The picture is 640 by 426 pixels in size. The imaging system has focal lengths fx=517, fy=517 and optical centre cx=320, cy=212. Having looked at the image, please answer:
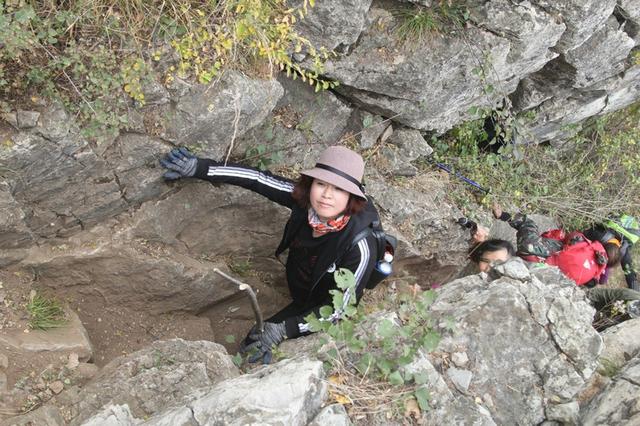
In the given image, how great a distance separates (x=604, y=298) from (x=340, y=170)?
146 inches

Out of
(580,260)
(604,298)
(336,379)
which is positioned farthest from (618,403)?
(580,260)

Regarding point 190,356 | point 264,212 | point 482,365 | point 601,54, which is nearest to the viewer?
point 482,365

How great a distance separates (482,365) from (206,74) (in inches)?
127

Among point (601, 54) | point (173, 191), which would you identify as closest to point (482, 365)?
point (173, 191)

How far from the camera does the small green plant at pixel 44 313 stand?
4656mm

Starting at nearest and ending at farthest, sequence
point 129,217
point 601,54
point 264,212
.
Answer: point 129,217
point 264,212
point 601,54

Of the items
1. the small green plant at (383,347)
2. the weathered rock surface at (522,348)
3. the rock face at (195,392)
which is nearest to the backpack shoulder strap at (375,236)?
the weathered rock surface at (522,348)

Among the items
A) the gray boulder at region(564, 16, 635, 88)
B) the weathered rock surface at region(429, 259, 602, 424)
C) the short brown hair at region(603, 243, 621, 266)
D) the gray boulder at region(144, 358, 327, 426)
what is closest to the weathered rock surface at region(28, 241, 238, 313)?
the gray boulder at region(144, 358, 327, 426)

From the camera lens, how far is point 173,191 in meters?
5.29

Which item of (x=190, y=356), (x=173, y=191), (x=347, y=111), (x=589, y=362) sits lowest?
(x=190, y=356)

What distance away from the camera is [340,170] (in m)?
4.36

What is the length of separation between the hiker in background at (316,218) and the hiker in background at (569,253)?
2.69 m

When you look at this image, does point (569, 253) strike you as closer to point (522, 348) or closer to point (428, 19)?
point (428, 19)

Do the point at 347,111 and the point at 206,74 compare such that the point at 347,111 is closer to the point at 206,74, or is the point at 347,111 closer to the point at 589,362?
the point at 206,74
